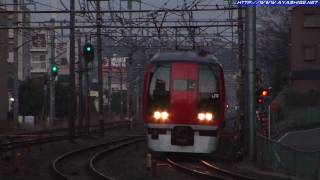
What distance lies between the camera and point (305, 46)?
195ft

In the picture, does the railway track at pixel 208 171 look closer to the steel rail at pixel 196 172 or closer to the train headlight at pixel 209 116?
the steel rail at pixel 196 172

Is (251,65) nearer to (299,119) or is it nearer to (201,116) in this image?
(201,116)

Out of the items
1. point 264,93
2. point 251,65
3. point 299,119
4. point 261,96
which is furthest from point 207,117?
point 299,119

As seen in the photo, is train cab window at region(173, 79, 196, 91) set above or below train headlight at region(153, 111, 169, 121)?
above

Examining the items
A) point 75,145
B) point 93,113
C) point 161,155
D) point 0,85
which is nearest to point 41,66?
point 93,113

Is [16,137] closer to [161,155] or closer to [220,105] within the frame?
[161,155]

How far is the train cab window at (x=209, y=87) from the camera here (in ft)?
77.8

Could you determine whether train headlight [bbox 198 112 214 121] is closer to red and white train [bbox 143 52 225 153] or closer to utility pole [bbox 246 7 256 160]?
red and white train [bbox 143 52 225 153]

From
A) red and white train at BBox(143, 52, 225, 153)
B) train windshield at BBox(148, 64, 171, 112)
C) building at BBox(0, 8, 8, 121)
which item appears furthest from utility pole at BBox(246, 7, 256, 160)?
building at BBox(0, 8, 8, 121)

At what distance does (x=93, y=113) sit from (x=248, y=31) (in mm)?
63185

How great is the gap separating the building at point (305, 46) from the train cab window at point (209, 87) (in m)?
36.2

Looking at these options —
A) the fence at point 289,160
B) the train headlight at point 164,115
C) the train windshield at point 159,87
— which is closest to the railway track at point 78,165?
the train headlight at point 164,115

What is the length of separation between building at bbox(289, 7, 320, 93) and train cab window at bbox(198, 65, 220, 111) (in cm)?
3625

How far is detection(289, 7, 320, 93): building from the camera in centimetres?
5903
